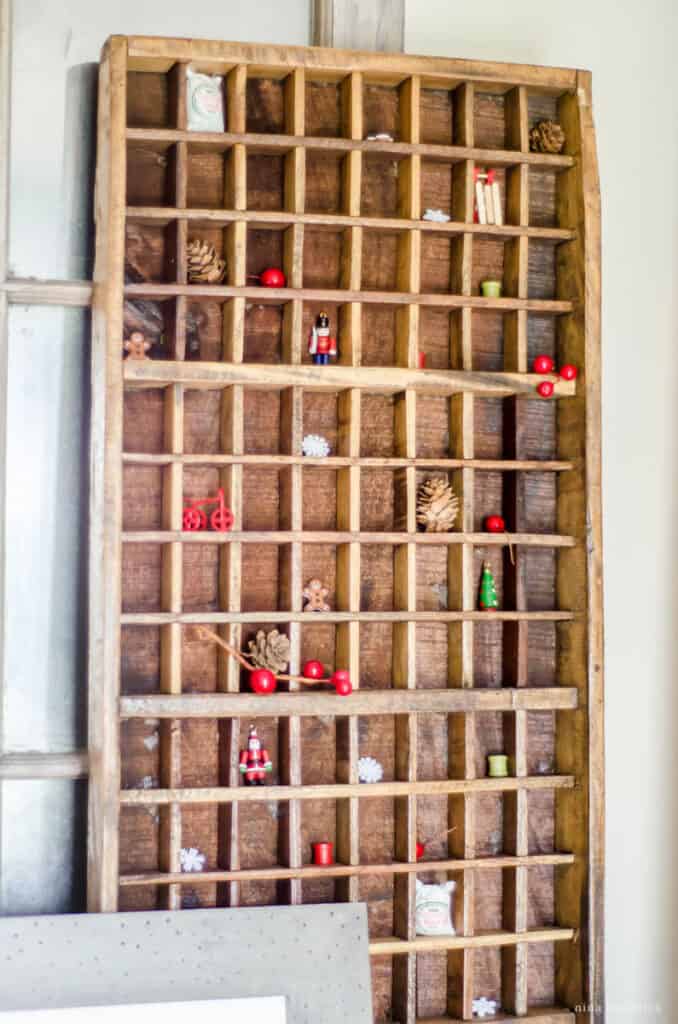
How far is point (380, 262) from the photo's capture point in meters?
2.41

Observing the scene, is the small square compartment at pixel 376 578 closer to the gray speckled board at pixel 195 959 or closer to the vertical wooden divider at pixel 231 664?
the vertical wooden divider at pixel 231 664

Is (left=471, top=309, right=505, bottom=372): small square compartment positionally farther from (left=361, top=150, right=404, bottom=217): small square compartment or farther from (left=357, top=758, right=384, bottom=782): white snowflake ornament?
(left=357, top=758, right=384, bottom=782): white snowflake ornament

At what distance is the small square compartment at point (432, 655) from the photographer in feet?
7.82

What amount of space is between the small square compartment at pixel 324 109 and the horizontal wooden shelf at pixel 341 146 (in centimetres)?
6

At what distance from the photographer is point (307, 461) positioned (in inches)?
87.8

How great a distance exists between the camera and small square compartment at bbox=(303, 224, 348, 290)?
237 cm

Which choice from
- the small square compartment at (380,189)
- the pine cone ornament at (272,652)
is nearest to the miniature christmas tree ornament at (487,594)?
the pine cone ornament at (272,652)

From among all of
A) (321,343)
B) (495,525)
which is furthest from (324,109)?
(495,525)

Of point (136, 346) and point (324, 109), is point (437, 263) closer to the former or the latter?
point (324, 109)

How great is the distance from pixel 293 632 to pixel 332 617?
8cm

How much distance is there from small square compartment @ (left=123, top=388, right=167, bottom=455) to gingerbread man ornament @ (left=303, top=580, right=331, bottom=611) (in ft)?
1.17

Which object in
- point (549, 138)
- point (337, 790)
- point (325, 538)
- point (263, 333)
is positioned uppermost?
point (549, 138)

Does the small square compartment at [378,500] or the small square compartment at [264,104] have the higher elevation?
the small square compartment at [264,104]

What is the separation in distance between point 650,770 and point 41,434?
4.41ft
